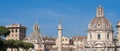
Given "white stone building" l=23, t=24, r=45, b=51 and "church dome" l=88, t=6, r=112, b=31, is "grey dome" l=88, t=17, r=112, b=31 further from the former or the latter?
"white stone building" l=23, t=24, r=45, b=51

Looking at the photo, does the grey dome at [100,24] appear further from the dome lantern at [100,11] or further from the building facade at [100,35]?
the dome lantern at [100,11]

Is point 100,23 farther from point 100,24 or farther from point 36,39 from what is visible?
point 36,39

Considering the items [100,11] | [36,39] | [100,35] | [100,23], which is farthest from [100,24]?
[36,39]

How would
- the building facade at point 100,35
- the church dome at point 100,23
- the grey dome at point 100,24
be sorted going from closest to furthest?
1. the building facade at point 100,35
2. the grey dome at point 100,24
3. the church dome at point 100,23

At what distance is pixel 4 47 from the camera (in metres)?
74.8

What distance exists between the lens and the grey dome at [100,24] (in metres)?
121

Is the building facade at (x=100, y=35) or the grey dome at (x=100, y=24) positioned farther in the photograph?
the grey dome at (x=100, y=24)

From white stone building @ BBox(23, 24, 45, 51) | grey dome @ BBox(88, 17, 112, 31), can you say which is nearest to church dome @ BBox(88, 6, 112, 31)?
grey dome @ BBox(88, 17, 112, 31)

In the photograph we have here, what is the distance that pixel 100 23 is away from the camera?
400 feet

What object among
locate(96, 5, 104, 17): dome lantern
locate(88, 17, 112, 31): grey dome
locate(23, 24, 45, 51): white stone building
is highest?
locate(96, 5, 104, 17): dome lantern

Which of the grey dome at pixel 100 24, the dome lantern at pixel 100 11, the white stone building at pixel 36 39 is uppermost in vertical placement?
the dome lantern at pixel 100 11

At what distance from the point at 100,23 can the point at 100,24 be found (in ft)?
1.23

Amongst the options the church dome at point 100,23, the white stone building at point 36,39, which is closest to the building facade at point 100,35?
the church dome at point 100,23

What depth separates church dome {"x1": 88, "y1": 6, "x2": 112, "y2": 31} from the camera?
398ft
